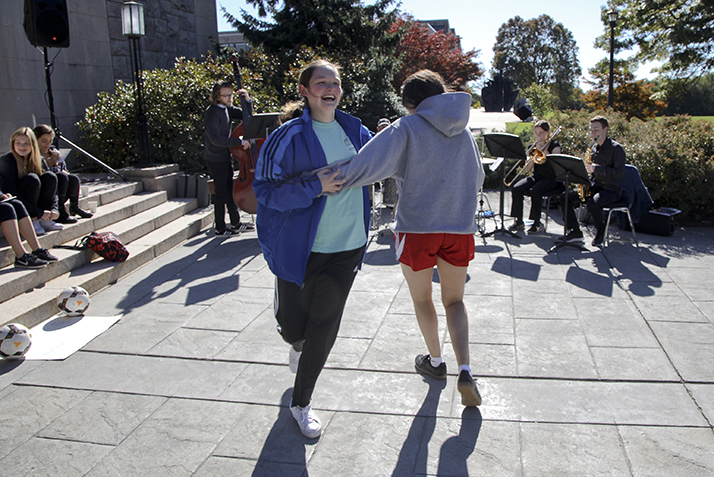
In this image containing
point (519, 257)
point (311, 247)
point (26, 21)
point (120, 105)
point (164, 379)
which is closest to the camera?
point (311, 247)

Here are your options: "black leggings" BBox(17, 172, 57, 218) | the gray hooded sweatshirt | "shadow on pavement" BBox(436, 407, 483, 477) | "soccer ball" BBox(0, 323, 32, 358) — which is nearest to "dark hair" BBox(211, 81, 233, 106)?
"black leggings" BBox(17, 172, 57, 218)

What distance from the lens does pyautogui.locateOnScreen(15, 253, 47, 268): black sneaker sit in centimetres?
500

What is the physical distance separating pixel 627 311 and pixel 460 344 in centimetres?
208

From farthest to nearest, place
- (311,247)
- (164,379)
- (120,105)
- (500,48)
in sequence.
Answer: (500,48) → (120,105) → (164,379) → (311,247)

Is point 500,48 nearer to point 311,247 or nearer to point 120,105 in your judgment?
point 120,105

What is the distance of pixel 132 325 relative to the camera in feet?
14.4

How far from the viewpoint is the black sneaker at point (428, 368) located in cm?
332

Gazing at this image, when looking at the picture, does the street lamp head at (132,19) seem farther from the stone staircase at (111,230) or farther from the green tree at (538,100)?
the green tree at (538,100)

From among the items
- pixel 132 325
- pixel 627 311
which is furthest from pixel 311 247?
pixel 627 311

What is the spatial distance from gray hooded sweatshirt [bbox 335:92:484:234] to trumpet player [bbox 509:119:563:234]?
14.7 ft

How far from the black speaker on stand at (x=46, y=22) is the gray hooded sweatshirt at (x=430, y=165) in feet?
22.5

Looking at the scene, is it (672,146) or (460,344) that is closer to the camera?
(460,344)

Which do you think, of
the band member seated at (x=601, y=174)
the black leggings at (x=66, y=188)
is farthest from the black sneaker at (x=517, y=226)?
the black leggings at (x=66, y=188)

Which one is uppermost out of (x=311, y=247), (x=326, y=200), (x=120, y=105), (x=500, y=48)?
(x=500, y=48)
